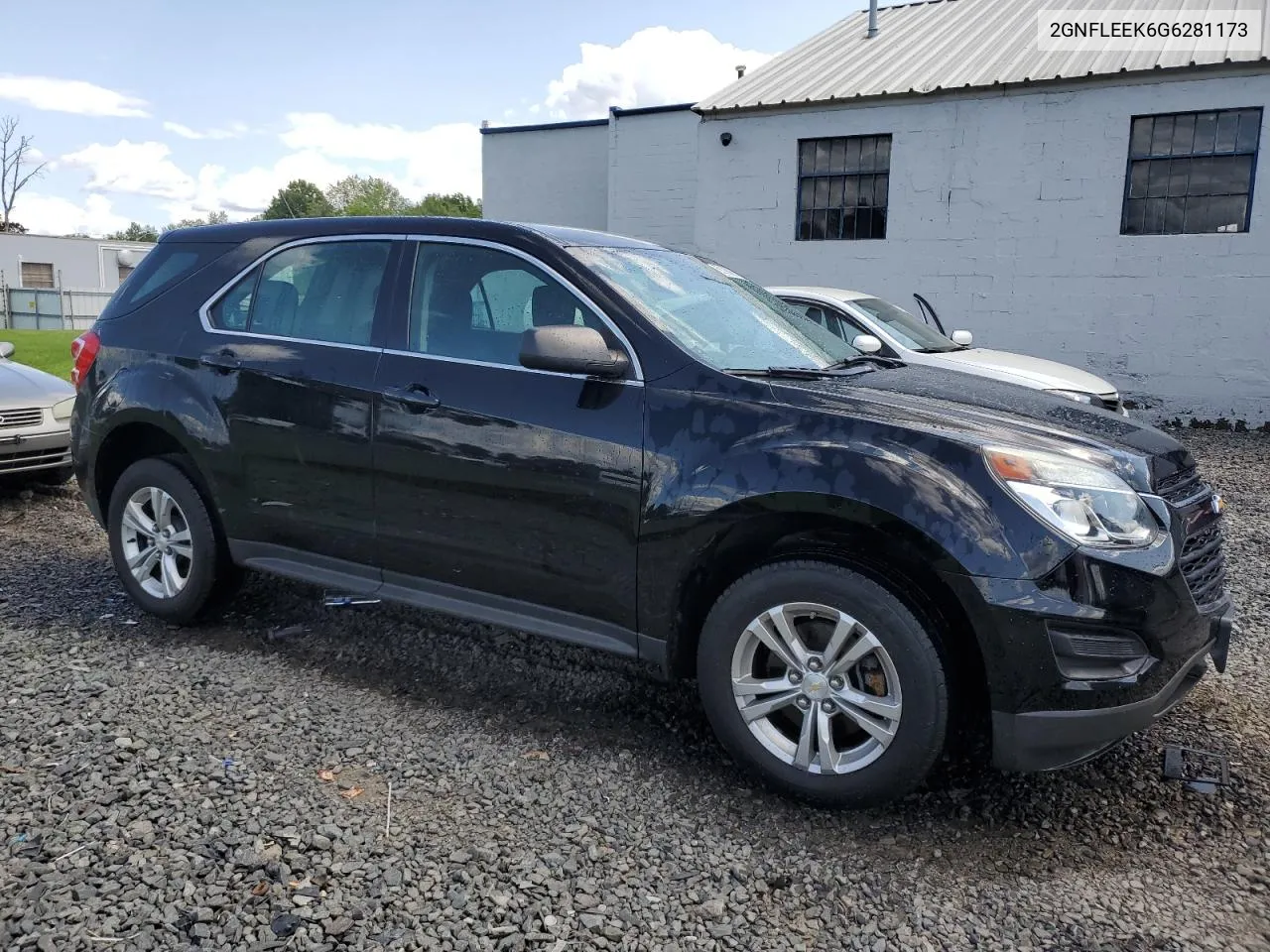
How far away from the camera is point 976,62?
14195mm

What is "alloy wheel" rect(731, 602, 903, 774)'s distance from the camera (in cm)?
291

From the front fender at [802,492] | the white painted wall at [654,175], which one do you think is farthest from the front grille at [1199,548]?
the white painted wall at [654,175]

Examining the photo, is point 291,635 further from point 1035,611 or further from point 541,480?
point 1035,611

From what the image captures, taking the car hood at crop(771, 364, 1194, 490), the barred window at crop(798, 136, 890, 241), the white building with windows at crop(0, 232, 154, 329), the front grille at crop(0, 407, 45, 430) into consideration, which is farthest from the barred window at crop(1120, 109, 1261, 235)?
the white building with windows at crop(0, 232, 154, 329)

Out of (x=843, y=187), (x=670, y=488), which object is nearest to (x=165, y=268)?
(x=670, y=488)

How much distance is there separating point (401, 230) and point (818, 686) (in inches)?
98.0

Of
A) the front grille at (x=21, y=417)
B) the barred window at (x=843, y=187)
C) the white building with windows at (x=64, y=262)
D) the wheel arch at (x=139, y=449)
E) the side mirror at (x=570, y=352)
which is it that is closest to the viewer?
the side mirror at (x=570, y=352)

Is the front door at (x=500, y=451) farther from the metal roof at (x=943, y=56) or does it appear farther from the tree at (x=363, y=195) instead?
the tree at (x=363, y=195)

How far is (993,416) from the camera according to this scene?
311cm

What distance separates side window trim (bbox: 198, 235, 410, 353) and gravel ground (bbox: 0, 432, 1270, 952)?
55.5 inches

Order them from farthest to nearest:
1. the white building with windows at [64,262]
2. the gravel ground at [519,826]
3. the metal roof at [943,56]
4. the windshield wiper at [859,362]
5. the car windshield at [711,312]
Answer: the white building with windows at [64,262]
the metal roof at [943,56]
the windshield wiper at [859,362]
the car windshield at [711,312]
the gravel ground at [519,826]

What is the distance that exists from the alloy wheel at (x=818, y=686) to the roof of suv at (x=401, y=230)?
5.65ft

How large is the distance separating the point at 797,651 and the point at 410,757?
55.6 inches

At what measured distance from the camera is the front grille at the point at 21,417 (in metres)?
6.91
